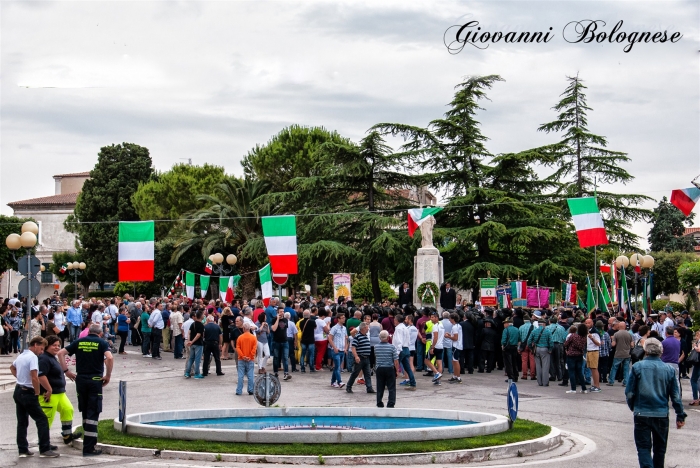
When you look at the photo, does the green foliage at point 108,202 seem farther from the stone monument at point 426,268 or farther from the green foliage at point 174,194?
the stone monument at point 426,268

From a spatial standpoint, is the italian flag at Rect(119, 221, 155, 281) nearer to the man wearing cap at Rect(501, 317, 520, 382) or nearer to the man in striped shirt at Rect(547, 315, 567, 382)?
the man wearing cap at Rect(501, 317, 520, 382)


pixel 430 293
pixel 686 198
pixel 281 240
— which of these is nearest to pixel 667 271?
pixel 430 293

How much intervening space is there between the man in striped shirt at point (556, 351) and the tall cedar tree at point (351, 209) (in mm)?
20261

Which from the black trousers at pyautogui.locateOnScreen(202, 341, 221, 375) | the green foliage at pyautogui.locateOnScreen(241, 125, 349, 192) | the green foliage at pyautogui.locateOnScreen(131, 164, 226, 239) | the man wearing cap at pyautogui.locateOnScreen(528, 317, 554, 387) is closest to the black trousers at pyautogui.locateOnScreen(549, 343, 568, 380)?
the man wearing cap at pyautogui.locateOnScreen(528, 317, 554, 387)

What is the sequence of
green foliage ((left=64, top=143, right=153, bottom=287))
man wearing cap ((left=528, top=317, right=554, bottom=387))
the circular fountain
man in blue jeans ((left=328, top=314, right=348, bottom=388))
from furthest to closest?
1. green foliage ((left=64, top=143, right=153, bottom=287))
2. man wearing cap ((left=528, top=317, right=554, bottom=387))
3. man in blue jeans ((left=328, top=314, right=348, bottom=388))
4. the circular fountain

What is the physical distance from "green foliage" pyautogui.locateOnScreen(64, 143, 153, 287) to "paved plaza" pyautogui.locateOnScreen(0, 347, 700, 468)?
44.4 meters

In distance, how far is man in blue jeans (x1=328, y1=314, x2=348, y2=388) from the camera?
63.6ft

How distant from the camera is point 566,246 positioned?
142 ft

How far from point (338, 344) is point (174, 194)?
44857 millimetres

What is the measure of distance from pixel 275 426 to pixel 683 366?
12.6m

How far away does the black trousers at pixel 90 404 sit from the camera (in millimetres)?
11180

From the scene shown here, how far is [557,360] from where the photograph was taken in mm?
20750

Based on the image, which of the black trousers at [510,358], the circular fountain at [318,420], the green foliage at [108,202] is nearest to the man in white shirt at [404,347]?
the black trousers at [510,358]

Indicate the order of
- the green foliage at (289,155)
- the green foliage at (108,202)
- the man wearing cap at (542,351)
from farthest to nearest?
1. the green foliage at (108,202)
2. the green foliage at (289,155)
3. the man wearing cap at (542,351)
